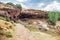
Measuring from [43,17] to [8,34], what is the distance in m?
34.0

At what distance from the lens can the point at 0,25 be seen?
25797 mm

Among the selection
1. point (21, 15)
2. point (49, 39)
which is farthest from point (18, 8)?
point (49, 39)

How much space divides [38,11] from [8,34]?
35917 mm

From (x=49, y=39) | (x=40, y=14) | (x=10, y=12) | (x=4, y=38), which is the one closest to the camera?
(x=4, y=38)

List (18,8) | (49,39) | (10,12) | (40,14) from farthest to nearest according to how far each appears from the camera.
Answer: (40,14) → (18,8) → (10,12) → (49,39)

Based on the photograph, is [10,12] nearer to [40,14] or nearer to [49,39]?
[40,14]

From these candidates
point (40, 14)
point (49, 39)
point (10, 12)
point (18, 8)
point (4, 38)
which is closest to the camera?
point (4, 38)

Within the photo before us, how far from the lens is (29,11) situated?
6044 centimetres

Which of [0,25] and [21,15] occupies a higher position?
[0,25]

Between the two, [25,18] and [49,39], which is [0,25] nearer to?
[49,39]

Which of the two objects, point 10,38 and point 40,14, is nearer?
point 10,38

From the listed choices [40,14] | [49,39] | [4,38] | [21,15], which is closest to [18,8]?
[21,15]

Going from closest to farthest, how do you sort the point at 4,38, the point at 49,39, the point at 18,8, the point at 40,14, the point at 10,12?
the point at 4,38 < the point at 49,39 < the point at 10,12 < the point at 18,8 < the point at 40,14

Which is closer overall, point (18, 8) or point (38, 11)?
point (18, 8)
